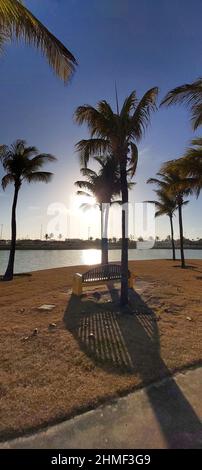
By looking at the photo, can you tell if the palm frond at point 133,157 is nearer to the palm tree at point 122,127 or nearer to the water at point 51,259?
the palm tree at point 122,127

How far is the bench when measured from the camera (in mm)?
9594

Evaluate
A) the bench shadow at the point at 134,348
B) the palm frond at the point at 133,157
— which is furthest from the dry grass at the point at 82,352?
the palm frond at the point at 133,157

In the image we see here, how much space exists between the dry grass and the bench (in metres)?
1.08

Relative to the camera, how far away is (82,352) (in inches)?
186

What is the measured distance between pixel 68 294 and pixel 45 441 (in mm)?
7256

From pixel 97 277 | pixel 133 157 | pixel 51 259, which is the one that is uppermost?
pixel 133 157

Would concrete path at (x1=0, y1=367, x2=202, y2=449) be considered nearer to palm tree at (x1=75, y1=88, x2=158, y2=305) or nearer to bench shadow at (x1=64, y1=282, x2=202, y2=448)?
bench shadow at (x1=64, y1=282, x2=202, y2=448)

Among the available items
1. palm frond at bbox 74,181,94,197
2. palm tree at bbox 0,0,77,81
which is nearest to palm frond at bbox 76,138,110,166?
palm tree at bbox 0,0,77,81

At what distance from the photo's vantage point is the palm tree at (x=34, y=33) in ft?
15.7

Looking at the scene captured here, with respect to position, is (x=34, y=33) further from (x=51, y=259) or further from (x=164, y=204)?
(x=51, y=259)

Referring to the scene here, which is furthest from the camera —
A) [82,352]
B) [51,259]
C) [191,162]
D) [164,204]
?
[51,259]

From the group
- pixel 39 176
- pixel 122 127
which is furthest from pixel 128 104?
pixel 39 176

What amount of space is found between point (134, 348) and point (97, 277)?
5686mm

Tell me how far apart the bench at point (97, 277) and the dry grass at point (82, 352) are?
1.08 m
